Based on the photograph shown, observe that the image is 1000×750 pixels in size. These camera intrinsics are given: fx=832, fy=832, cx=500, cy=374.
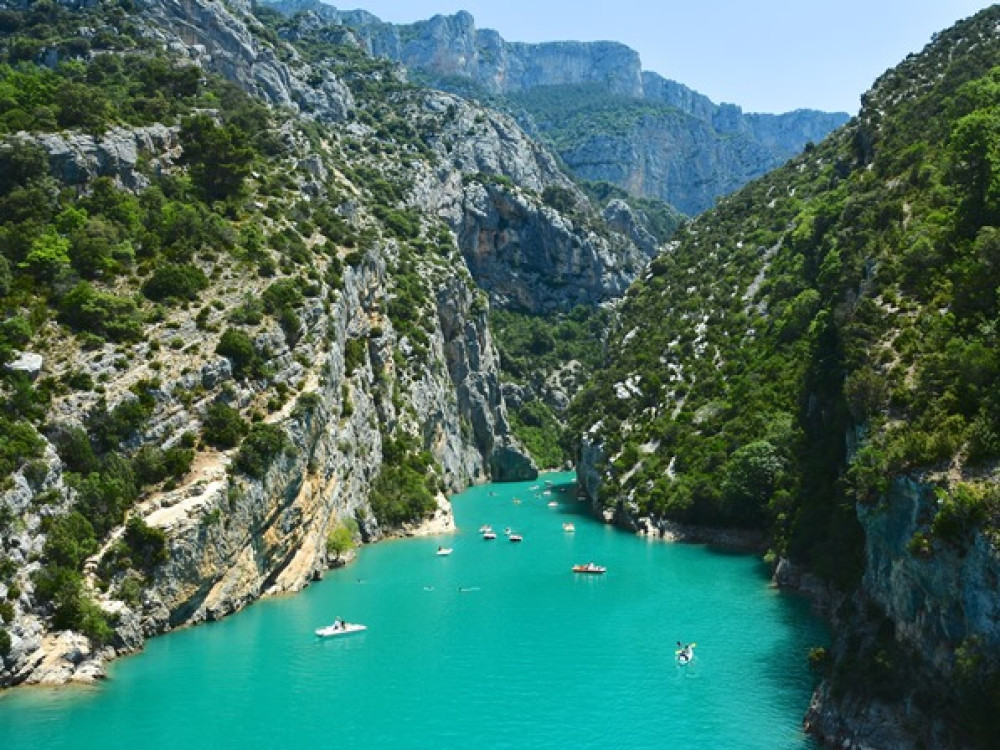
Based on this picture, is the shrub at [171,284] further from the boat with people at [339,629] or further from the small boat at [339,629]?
the small boat at [339,629]

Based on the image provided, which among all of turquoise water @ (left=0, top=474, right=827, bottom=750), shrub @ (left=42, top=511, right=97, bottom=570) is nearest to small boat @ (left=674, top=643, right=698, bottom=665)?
turquoise water @ (left=0, top=474, right=827, bottom=750)

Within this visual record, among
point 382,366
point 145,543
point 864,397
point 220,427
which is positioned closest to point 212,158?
point 382,366

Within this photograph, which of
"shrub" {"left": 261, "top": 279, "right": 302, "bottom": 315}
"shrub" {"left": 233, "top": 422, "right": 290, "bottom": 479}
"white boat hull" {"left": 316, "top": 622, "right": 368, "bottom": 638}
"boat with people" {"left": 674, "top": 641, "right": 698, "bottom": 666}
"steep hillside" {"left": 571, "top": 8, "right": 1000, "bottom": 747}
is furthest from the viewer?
"shrub" {"left": 261, "top": 279, "right": 302, "bottom": 315}

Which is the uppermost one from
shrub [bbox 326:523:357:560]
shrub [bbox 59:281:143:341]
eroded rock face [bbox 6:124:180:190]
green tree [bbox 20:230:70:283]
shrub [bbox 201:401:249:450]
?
eroded rock face [bbox 6:124:180:190]

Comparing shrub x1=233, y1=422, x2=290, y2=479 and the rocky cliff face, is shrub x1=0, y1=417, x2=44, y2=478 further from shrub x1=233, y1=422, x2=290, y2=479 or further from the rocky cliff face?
the rocky cliff face

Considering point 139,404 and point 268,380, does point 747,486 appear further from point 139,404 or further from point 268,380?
point 139,404
